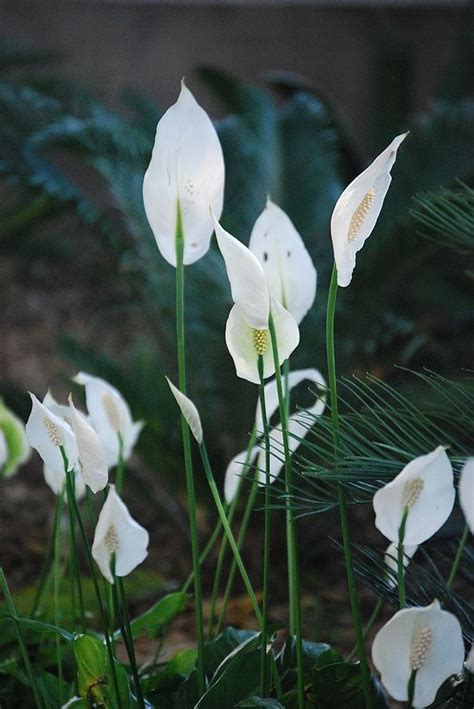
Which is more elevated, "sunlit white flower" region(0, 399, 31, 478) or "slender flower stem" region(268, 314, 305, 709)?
"slender flower stem" region(268, 314, 305, 709)

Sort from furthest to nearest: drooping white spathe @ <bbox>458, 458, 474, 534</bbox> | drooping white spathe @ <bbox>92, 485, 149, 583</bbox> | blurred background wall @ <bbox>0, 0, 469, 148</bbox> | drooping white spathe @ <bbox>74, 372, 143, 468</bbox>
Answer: blurred background wall @ <bbox>0, 0, 469, 148</bbox>
drooping white spathe @ <bbox>74, 372, 143, 468</bbox>
drooping white spathe @ <bbox>92, 485, 149, 583</bbox>
drooping white spathe @ <bbox>458, 458, 474, 534</bbox>

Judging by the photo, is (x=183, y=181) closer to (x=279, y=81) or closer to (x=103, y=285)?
(x=279, y=81)

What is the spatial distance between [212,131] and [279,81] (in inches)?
77.7

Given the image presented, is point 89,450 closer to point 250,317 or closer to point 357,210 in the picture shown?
point 250,317

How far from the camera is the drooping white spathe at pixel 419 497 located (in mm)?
637

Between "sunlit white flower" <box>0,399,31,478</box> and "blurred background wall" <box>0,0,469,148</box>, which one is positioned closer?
"sunlit white flower" <box>0,399,31,478</box>

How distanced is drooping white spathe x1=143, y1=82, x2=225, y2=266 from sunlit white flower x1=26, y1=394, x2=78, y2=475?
165 mm

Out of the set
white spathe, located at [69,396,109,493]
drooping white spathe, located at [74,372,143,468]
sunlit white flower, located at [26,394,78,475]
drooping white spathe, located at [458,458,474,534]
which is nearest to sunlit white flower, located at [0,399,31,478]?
drooping white spathe, located at [74,372,143,468]

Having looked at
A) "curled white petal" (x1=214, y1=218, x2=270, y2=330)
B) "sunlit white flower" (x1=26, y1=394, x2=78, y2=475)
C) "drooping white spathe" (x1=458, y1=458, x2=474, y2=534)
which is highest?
"curled white petal" (x1=214, y1=218, x2=270, y2=330)

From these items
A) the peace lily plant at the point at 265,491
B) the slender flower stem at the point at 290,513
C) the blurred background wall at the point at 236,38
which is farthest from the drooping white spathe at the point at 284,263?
the blurred background wall at the point at 236,38

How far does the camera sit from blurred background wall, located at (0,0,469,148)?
3.48 metres

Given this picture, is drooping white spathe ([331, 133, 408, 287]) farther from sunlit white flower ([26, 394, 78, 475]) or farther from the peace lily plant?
sunlit white flower ([26, 394, 78, 475])

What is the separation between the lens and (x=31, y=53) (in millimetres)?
3072

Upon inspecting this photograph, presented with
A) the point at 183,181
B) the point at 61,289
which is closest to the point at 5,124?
the point at 61,289
